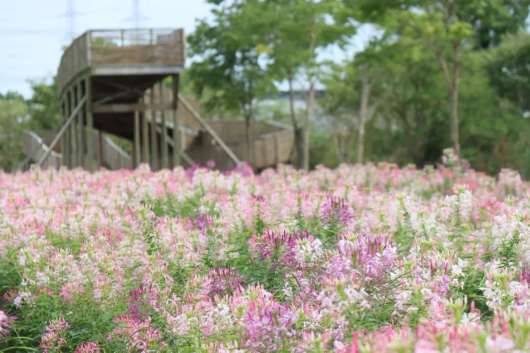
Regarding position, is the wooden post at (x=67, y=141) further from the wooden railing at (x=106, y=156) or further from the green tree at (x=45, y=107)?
the green tree at (x=45, y=107)

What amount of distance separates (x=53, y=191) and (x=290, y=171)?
4.33m

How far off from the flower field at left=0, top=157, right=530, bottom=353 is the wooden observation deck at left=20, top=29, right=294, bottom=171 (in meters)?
11.4

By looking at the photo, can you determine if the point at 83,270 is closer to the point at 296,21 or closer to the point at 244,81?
the point at 296,21

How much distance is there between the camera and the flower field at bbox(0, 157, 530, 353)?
301cm

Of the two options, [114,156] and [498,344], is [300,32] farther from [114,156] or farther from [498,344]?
[498,344]

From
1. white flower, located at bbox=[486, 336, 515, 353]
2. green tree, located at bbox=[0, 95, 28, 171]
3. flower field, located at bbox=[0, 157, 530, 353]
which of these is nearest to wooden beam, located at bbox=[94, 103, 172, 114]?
flower field, located at bbox=[0, 157, 530, 353]

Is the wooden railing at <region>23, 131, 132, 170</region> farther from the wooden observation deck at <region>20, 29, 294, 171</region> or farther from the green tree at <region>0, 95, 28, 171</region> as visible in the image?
the green tree at <region>0, 95, 28, 171</region>

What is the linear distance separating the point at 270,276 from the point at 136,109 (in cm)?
1658

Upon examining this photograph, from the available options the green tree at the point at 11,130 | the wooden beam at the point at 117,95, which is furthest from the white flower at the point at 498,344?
the green tree at the point at 11,130

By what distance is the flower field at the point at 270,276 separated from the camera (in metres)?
3.01

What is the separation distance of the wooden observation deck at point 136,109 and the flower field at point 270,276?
11398 millimetres

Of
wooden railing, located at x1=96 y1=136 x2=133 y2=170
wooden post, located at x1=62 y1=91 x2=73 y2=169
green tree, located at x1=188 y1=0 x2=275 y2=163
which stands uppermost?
green tree, located at x1=188 y1=0 x2=275 y2=163

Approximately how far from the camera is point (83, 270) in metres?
4.67

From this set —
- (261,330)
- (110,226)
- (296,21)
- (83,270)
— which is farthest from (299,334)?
(296,21)
